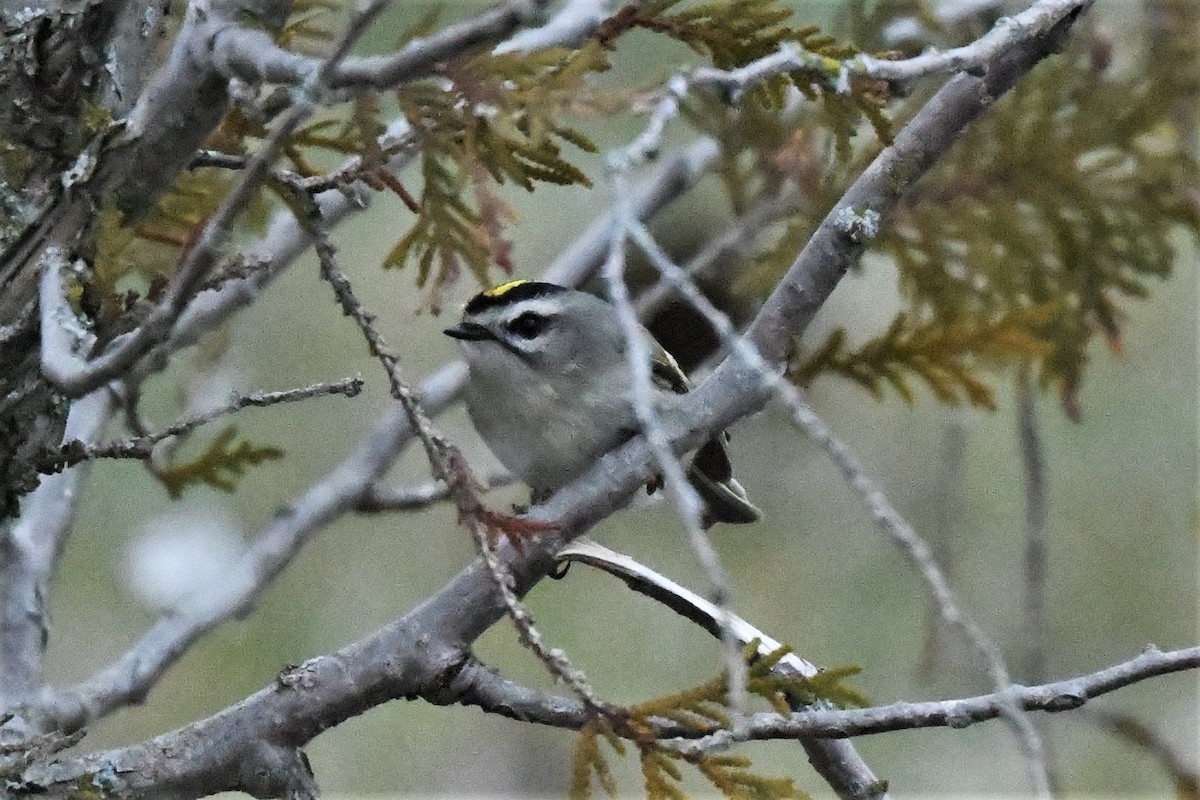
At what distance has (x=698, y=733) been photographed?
1.17m

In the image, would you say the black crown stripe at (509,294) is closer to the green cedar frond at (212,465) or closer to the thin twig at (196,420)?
the green cedar frond at (212,465)

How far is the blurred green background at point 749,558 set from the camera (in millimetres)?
3463

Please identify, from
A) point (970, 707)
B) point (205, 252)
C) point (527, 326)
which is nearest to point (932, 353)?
point (527, 326)

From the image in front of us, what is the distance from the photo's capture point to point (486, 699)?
122 centimetres

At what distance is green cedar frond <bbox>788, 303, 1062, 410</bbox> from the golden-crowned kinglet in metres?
0.18

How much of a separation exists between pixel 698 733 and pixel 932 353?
28.1 inches

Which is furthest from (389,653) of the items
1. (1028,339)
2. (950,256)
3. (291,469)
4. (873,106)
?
(291,469)

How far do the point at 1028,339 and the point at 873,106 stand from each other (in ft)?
2.04

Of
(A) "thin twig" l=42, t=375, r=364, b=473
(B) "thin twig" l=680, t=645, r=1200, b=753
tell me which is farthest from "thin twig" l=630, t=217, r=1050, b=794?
(A) "thin twig" l=42, t=375, r=364, b=473

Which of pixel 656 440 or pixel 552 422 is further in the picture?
pixel 552 422

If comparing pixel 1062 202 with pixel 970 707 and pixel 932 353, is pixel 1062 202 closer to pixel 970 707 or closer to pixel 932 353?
pixel 932 353

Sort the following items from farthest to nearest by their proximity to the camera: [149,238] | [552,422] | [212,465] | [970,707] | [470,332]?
[470,332] → [552,422] → [212,465] → [149,238] → [970,707]

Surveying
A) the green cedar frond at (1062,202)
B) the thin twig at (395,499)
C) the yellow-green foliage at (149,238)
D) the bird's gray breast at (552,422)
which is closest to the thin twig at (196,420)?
the yellow-green foliage at (149,238)

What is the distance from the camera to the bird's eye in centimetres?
199
